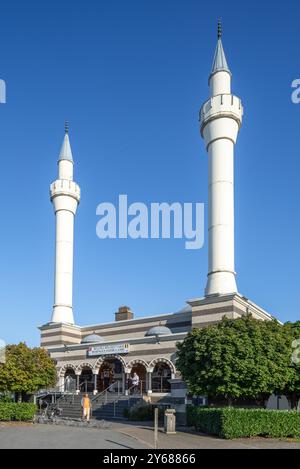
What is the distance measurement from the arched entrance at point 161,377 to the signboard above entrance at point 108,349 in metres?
3.09

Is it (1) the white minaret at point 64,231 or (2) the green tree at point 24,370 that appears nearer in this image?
(2) the green tree at point 24,370

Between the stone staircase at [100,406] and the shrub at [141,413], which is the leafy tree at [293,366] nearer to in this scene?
the shrub at [141,413]

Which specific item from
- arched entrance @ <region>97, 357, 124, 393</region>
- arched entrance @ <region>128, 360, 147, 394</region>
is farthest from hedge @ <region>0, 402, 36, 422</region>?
arched entrance @ <region>97, 357, 124, 393</region>

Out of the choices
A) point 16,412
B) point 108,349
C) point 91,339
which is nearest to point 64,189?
point 91,339

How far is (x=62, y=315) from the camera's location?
176 feet

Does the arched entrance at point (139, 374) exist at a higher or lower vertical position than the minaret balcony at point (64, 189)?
lower

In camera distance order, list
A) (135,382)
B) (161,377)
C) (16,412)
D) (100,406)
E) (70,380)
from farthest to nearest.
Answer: (70,380)
(161,377)
(135,382)
(100,406)
(16,412)

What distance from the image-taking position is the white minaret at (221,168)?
4019 cm

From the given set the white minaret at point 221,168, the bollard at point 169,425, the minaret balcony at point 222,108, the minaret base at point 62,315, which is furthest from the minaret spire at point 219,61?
the bollard at point 169,425

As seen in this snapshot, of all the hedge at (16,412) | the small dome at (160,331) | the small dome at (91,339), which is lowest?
the hedge at (16,412)

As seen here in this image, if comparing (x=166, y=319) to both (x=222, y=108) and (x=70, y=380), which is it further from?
(x=222, y=108)

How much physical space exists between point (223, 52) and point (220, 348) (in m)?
29.7

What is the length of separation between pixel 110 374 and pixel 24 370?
52.6 feet

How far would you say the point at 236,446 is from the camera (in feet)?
66.6
